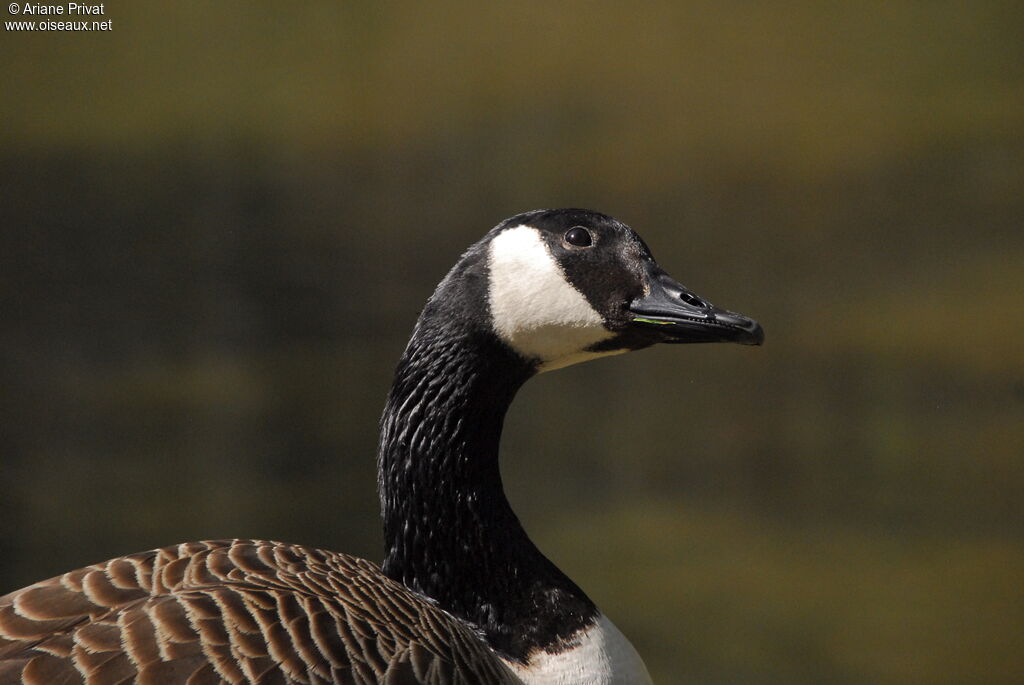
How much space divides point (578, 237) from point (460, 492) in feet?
1.31

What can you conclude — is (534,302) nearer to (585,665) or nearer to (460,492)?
(460,492)

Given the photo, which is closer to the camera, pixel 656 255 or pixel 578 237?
pixel 578 237

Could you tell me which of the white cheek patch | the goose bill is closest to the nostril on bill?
the goose bill

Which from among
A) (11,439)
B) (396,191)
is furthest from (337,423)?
(11,439)

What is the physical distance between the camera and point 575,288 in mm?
1554

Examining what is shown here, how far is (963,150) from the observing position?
106 inches

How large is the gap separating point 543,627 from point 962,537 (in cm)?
156

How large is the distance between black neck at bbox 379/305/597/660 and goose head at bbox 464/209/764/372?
56 mm

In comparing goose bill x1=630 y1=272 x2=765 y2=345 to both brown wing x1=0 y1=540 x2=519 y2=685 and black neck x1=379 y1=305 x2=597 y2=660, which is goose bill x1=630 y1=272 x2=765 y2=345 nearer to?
black neck x1=379 y1=305 x2=597 y2=660

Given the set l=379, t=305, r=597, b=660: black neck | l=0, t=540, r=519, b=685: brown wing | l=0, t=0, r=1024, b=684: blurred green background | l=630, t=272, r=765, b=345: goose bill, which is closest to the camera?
l=0, t=540, r=519, b=685: brown wing

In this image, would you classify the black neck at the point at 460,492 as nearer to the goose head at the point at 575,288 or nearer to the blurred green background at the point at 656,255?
the goose head at the point at 575,288

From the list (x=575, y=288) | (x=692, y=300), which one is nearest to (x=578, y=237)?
(x=575, y=288)

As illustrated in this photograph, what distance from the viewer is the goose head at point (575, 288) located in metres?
1.55

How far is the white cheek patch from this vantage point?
1552 millimetres
